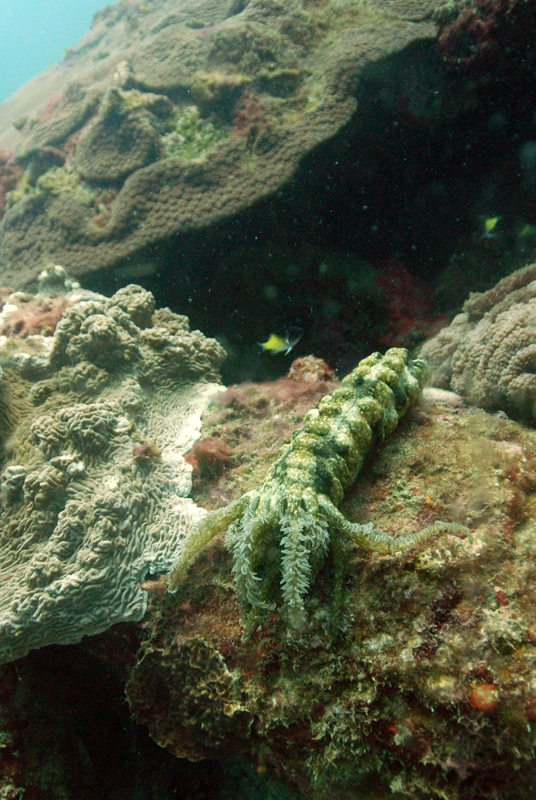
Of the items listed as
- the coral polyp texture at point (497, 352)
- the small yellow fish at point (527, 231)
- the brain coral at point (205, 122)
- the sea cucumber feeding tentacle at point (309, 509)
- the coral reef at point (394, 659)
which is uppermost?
the brain coral at point (205, 122)

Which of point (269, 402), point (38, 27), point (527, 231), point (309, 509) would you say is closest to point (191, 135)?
point (269, 402)

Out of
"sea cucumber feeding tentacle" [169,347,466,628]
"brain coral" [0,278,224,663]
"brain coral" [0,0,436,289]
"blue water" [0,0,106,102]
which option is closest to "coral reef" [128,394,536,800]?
"sea cucumber feeding tentacle" [169,347,466,628]

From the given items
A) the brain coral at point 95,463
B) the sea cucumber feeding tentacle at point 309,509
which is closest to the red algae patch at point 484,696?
the sea cucumber feeding tentacle at point 309,509

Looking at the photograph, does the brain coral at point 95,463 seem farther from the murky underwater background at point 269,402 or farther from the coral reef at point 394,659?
the coral reef at point 394,659

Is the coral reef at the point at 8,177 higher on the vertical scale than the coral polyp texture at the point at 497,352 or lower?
higher

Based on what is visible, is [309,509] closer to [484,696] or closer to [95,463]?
[484,696]

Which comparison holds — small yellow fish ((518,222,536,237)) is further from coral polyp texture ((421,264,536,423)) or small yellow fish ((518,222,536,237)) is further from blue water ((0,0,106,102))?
blue water ((0,0,106,102))

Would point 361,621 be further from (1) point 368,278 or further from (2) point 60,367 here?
(1) point 368,278
